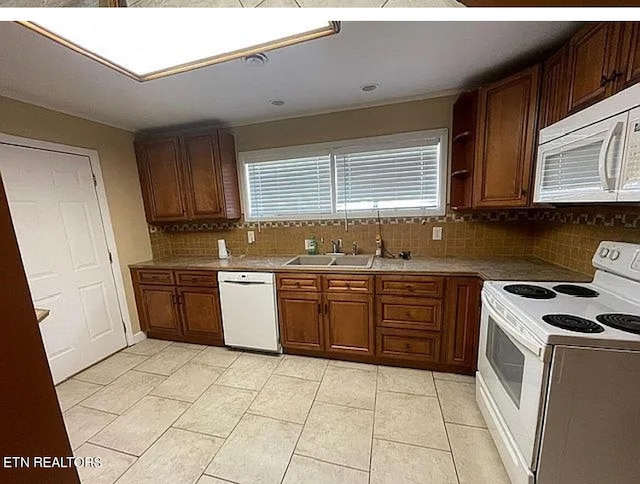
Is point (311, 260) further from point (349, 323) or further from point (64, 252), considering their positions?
point (64, 252)

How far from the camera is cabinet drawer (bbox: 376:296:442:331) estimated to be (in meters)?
2.15

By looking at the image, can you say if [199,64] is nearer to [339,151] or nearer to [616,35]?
[339,151]

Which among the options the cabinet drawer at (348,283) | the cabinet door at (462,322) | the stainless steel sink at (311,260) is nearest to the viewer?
the cabinet door at (462,322)

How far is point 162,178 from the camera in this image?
2.97 meters

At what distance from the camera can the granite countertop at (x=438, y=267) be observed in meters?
1.85

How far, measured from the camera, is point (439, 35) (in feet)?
5.02

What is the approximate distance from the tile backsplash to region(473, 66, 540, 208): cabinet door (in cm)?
42

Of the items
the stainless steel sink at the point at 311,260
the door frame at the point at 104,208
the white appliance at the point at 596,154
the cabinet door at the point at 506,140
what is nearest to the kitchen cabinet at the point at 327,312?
the stainless steel sink at the point at 311,260

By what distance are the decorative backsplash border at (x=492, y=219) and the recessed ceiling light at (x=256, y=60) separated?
5.11 feet

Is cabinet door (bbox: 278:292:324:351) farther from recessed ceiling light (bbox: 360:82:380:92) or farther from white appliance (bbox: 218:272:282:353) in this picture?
recessed ceiling light (bbox: 360:82:380:92)

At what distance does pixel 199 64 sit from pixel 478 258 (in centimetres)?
263

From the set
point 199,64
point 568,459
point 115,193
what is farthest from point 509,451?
point 115,193

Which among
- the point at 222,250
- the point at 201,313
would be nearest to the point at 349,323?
the point at 201,313

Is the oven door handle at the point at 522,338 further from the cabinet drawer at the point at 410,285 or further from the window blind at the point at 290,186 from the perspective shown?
the window blind at the point at 290,186
